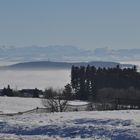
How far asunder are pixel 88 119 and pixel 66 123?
201cm

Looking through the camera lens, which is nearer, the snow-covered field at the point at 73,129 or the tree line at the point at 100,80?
the snow-covered field at the point at 73,129

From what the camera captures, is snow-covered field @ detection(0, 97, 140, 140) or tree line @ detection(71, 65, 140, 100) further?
tree line @ detection(71, 65, 140, 100)

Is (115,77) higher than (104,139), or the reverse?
(115,77)

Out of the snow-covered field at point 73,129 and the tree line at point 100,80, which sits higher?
the tree line at point 100,80

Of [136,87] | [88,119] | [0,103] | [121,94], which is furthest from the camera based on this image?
[136,87]

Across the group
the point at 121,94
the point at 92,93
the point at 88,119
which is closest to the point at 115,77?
the point at 92,93

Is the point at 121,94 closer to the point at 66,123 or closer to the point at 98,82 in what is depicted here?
the point at 98,82

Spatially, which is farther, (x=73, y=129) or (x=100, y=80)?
(x=100, y=80)

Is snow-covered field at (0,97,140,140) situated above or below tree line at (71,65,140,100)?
below

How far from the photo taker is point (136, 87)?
11338 cm

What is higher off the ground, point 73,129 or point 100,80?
point 100,80

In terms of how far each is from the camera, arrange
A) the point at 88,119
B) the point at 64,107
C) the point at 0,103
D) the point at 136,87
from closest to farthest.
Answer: the point at 88,119 < the point at 64,107 < the point at 0,103 < the point at 136,87

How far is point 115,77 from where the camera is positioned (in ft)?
403

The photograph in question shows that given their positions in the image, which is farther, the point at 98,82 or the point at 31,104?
the point at 98,82
